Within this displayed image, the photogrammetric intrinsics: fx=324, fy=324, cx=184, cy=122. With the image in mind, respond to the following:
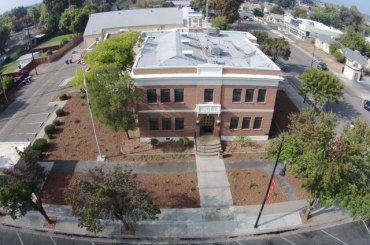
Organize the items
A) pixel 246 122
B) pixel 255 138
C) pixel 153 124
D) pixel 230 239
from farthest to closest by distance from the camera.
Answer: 1. pixel 255 138
2. pixel 246 122
3. pixel 153 124
4. pixel 230 239

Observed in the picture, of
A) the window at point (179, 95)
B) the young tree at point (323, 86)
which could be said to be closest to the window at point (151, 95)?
the window at point (179, 95)

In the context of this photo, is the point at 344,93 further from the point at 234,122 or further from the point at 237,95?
the point at 237,95

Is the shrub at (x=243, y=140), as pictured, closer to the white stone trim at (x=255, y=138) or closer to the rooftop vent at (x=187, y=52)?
the white stone trim at (x=255, y=138)

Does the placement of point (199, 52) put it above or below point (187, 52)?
below

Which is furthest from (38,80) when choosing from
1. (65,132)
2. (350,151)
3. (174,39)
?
(350,151)

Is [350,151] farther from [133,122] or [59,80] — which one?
[59,80]

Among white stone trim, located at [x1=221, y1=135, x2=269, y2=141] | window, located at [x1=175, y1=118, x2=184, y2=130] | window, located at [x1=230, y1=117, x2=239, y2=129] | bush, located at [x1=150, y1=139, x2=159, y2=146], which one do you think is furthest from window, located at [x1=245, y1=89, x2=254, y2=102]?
bush, located at [x1=150, y1=139, x2=159, y2=146]

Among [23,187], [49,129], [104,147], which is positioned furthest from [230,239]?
[49,129]

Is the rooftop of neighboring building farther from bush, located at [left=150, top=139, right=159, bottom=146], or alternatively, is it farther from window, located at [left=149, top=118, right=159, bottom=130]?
Result: bush, located at [left=150, top=139, right=159, bottom=146]
